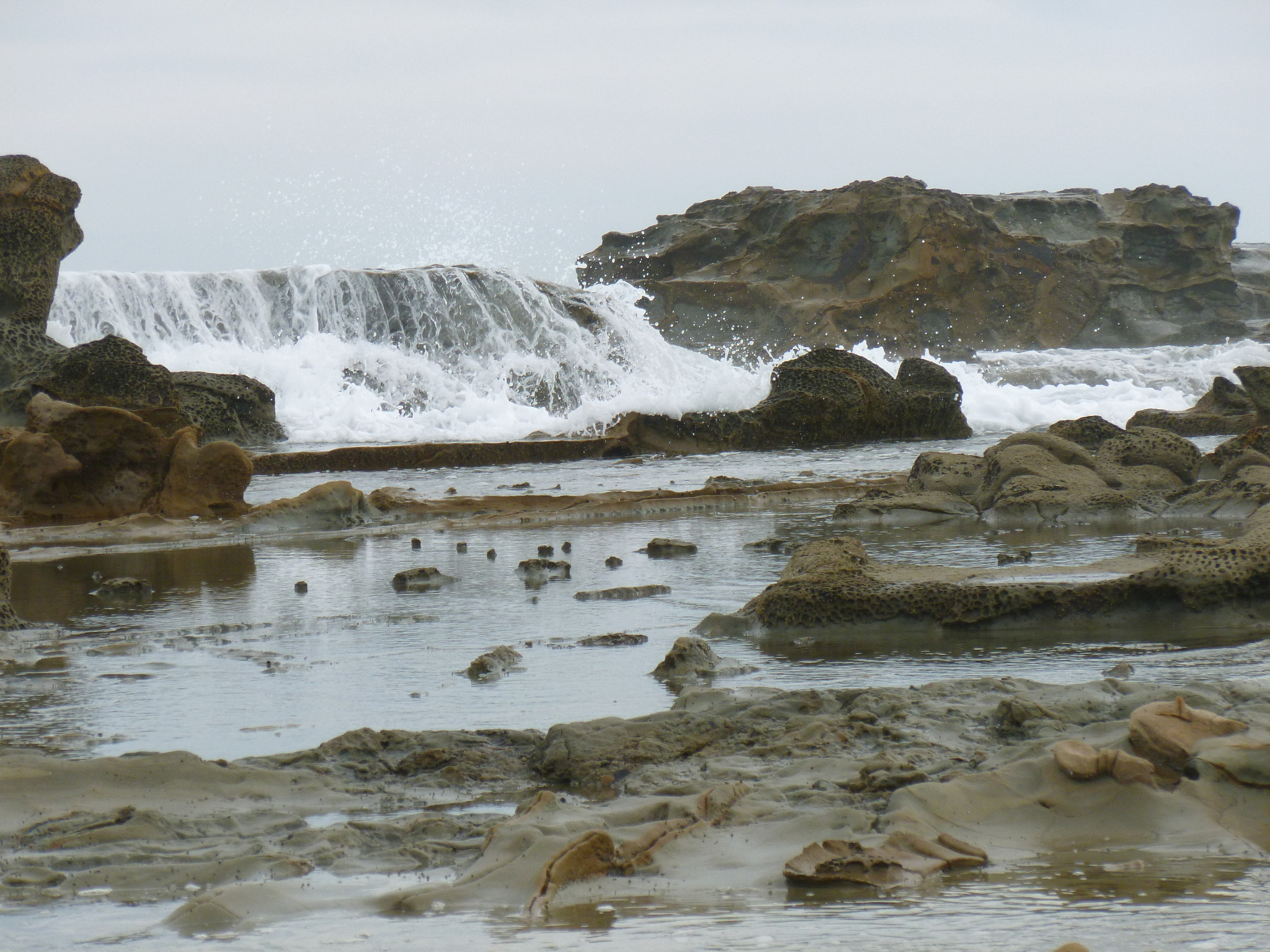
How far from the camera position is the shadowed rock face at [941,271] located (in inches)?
1692

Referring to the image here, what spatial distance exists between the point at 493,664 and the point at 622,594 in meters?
1.56

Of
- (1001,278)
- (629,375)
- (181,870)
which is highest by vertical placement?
(1001,278)

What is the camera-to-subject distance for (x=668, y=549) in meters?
7.37

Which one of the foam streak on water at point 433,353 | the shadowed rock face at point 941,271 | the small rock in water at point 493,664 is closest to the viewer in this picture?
the small rock in water at point 493,664

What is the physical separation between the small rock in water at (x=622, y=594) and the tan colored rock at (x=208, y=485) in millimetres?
4639

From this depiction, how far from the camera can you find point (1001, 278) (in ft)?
146

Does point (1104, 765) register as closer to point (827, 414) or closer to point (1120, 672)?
point (1120, 672)

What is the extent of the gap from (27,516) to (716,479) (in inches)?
217

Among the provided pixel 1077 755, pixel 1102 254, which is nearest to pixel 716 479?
pixel 1077 755

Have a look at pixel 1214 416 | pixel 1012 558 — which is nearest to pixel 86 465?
pixel 1012 558

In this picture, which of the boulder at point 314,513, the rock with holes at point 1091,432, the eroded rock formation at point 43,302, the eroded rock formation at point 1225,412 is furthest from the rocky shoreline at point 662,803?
the eroded rock formation at point 43,302

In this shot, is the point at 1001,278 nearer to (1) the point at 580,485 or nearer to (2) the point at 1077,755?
(1) the point at 580,485

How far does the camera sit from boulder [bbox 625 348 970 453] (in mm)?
17312

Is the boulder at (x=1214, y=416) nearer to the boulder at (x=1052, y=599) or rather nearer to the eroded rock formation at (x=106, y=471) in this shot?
the eroded rock formation at (x=106, y=471)
